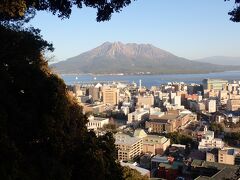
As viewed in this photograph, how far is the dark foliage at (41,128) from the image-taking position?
9.00 ft

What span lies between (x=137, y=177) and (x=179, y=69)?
92.9 metres

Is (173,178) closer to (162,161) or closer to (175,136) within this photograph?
(162,161)

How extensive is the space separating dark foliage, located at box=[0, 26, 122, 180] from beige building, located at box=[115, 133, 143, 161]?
38.8 feet

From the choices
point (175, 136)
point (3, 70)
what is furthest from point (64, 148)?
point (175, 136)

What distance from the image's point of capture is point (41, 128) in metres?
2.86

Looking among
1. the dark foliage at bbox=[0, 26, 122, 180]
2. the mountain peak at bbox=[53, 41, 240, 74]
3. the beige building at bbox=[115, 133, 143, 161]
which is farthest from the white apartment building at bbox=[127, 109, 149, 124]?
the mountain peak at bbox=[53, 41, 240, 74]

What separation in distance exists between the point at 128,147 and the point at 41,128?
41.4 feet

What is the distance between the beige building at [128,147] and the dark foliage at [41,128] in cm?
1182

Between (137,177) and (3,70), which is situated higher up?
(3,70)

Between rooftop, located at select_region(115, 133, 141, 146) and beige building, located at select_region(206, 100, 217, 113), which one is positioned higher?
rooftop, located at select_region(115, 133, 141, 146)

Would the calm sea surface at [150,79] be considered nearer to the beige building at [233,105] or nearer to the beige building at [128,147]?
the beige building at [233,105]

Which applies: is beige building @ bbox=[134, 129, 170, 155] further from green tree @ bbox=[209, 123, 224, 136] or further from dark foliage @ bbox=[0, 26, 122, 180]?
dark foliage @ bbox=[0, 26, 122, 180]

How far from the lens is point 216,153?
14.1 m

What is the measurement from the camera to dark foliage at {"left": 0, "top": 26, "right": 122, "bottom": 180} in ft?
9.00
